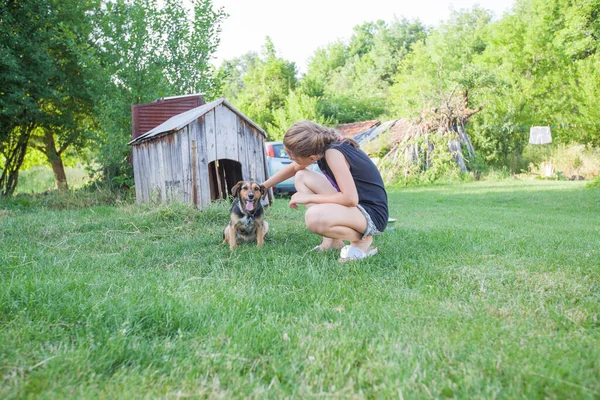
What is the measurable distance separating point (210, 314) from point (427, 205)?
27.3 ft

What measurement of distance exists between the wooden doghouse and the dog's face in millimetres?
2744

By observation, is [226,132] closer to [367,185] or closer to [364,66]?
[367,185]

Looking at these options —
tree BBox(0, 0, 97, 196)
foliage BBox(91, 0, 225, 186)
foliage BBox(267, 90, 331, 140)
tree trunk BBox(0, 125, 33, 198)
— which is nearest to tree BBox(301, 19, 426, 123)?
foliage BBox(267, 90, 331, 140)

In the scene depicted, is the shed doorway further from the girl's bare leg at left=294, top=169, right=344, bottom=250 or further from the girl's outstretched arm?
the girl's bare leg at left=294, top=169, right=344, bottom=250

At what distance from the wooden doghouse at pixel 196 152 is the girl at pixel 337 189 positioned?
4.19 metres

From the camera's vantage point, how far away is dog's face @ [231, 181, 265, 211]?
5.15 meters

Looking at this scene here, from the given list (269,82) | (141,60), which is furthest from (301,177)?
Answer: (269,82)

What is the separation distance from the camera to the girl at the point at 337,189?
12.3 feet

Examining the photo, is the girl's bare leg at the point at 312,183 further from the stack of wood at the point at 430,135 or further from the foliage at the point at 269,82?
the foliage at the point at 269,82

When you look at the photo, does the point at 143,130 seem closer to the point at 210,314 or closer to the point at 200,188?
the point at 200,188

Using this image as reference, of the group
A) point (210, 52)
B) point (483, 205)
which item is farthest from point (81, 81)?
point (483, 205)

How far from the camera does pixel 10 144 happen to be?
13078 millimetres

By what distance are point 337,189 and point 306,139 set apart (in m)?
Answer: 0.69

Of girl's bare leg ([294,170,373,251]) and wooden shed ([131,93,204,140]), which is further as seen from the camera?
wooden shed ([131,93,204,140])
